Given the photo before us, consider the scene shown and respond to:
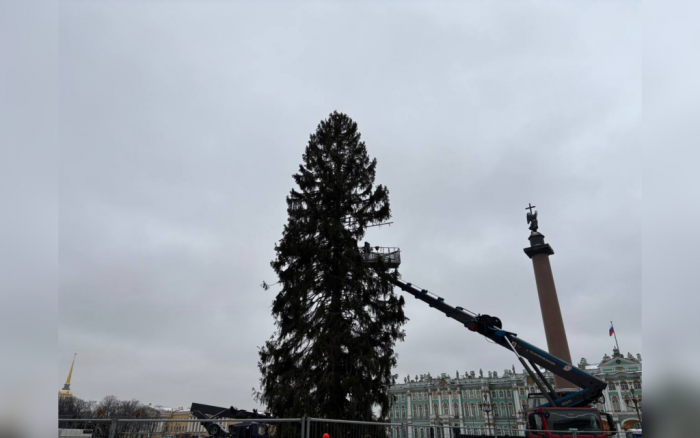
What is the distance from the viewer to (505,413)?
70875 millimetres

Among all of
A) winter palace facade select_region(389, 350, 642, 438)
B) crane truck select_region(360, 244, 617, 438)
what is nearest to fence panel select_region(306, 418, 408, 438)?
crane truck select_region(360, 244, 617, 438)

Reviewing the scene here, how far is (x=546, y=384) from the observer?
15.9m

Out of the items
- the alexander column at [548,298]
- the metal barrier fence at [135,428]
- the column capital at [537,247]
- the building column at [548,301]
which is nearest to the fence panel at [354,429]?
the metal barrier fence at [135,428]

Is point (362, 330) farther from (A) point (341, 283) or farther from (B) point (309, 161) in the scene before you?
(B) point (309, 161)

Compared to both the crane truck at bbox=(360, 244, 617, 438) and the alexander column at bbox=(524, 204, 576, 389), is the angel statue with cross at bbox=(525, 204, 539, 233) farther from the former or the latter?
the crane truck at bbox=(360, 244, 617, 438)

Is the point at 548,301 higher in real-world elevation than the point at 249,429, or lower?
higher

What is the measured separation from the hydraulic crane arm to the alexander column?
9494 mm

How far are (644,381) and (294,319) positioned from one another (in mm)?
16799

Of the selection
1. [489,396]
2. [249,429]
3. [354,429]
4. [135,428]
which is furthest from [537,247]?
[489,396]

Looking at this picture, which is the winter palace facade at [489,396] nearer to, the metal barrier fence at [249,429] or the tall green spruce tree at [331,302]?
the tall green spruce tree at [331,302]

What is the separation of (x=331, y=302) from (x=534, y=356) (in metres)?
8.84

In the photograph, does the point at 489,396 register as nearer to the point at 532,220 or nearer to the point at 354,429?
the point at 532,220

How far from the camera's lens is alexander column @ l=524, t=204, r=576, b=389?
88.5 feet

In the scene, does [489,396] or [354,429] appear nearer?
[354,429]
